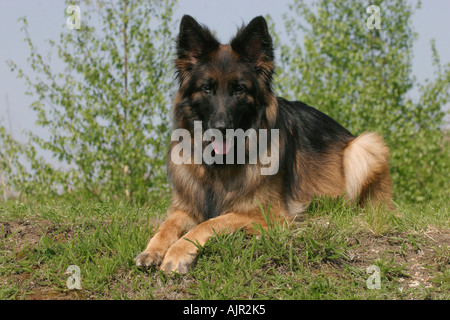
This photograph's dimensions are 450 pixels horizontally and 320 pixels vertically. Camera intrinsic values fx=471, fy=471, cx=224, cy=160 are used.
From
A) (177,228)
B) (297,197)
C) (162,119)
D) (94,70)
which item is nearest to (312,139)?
(297,197)

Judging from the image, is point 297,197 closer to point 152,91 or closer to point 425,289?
point 425,289

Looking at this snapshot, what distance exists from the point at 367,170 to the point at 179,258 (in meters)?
2.95

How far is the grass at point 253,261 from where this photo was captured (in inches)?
153

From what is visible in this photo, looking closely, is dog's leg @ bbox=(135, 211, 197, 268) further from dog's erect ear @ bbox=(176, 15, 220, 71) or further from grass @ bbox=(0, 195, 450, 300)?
dog's erect ear @ bbox=(176, 15, 220, 71)

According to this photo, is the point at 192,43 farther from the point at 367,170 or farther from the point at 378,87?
the point at 378,87

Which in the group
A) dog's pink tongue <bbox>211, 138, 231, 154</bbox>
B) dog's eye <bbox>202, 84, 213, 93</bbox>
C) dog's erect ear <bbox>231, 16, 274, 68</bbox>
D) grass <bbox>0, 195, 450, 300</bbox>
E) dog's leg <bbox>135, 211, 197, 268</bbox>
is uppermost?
dog's erect ear <bbox>231, 16, 274, 68</bbox>

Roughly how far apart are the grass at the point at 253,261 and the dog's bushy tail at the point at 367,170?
91cm

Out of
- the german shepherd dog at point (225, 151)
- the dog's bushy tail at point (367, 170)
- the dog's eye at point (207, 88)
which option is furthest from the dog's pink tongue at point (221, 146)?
the dog's bushy tail at point (367, 170)

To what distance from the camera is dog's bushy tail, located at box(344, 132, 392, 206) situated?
580cm

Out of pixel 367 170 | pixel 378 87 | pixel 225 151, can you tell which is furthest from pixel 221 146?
pixel 378 87

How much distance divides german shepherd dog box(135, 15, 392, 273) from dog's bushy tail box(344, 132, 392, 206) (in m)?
0.70

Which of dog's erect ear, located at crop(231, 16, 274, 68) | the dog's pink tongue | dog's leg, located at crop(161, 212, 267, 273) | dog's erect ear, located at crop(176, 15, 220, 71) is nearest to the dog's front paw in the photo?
dog's leg, located at crop(161, 212, 267, 273)

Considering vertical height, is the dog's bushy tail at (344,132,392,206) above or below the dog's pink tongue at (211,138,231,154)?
below

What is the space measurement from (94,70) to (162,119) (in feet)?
5.37
